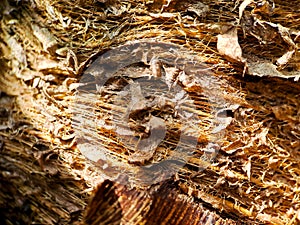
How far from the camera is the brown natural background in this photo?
98cm

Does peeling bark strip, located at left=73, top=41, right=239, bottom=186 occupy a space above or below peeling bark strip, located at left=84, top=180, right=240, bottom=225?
above

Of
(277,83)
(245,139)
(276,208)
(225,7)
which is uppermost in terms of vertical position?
(225,7)

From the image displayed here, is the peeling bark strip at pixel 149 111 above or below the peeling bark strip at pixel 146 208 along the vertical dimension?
above

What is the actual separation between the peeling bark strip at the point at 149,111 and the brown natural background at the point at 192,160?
0.03m

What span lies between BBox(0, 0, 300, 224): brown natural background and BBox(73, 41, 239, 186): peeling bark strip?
3 cm

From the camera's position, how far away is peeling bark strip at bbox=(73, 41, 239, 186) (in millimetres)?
1046

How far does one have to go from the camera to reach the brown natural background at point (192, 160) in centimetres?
98

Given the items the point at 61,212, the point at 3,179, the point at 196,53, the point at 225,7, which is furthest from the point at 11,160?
the point at 225,7

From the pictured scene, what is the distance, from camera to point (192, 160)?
106 cm

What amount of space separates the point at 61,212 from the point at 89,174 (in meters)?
0.18

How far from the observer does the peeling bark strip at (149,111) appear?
41.2 inches

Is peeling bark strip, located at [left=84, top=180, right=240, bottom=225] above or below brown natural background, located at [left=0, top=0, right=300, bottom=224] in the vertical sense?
below

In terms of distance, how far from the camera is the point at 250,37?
3.29ft

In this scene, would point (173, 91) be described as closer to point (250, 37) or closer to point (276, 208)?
point (250, 37)
